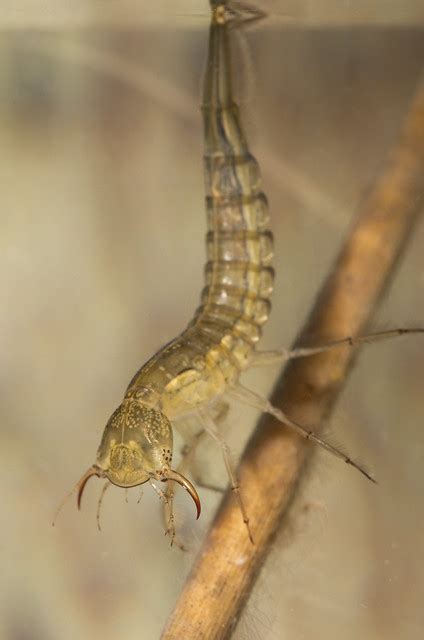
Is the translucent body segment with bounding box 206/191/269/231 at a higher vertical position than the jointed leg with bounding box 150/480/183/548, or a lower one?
higher

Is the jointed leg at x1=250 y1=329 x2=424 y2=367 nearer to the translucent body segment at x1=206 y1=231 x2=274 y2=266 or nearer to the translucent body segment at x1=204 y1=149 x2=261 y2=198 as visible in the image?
the translucent body segment at x1=206 y1=231 x2=274 y2=266

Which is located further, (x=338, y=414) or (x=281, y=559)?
(x=338, y=414)

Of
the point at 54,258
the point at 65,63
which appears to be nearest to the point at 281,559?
the point at 54,258

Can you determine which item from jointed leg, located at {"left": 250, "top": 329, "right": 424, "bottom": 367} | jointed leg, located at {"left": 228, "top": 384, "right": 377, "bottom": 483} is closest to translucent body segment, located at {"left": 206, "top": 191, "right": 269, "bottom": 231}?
jointed leg, located at {"left": 250, "top": 329, "right": 424, "bottom": 367}

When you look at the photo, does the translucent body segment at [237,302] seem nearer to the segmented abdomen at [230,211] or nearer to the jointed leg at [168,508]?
the segmented abdomen at [230,211]

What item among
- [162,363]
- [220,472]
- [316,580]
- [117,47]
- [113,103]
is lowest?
[316,580]

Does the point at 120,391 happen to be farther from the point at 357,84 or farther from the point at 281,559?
the point at 357,84
